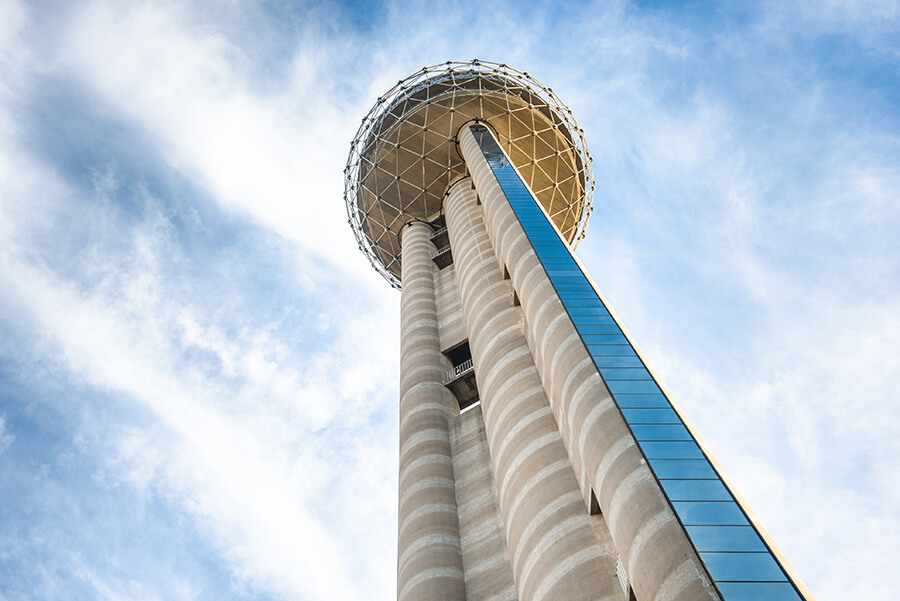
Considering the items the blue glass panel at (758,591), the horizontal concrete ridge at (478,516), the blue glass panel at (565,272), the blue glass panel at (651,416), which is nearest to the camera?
the blue glass panel at (758,591)

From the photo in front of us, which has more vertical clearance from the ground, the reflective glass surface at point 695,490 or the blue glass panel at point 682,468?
the blue glass panel at point 682,468

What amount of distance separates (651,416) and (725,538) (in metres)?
4.42

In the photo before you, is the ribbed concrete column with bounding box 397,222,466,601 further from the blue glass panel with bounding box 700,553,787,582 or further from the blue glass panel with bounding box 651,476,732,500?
the blue glass panel with bounding box 700,553,787,582

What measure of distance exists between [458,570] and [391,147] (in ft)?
107

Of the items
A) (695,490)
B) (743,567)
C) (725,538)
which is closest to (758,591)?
(743,567)

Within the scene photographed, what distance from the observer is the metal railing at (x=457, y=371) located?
34625 mm

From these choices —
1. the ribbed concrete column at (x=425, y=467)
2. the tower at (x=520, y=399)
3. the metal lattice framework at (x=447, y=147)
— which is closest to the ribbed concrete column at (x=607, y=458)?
the tower at (x=520, y=399)

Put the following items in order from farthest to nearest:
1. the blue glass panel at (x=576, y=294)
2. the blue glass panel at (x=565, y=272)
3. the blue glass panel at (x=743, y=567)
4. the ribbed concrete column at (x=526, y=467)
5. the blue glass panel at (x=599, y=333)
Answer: the blue glass panel at (x=565, y=272) < the blue glass panel at (x=576, y=294) < the blue glass panel at (x=599, y=333) < the ribbed concrete column at (x=526, y=467) < the blue glass panel at (x=743, y=567)

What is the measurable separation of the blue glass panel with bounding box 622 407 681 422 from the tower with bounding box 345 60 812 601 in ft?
0.18

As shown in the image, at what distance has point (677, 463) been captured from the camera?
620 inches

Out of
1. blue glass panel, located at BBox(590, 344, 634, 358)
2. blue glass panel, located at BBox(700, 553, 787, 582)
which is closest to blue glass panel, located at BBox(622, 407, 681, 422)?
blue glass panel, located at BBox(590, 344, 634, 358)

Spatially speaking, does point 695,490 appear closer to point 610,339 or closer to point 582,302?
point 610,339

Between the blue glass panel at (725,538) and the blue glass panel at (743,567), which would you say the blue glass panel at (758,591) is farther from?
the blue glass panel at (725,538)

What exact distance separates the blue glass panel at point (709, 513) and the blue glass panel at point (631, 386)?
4.52m
